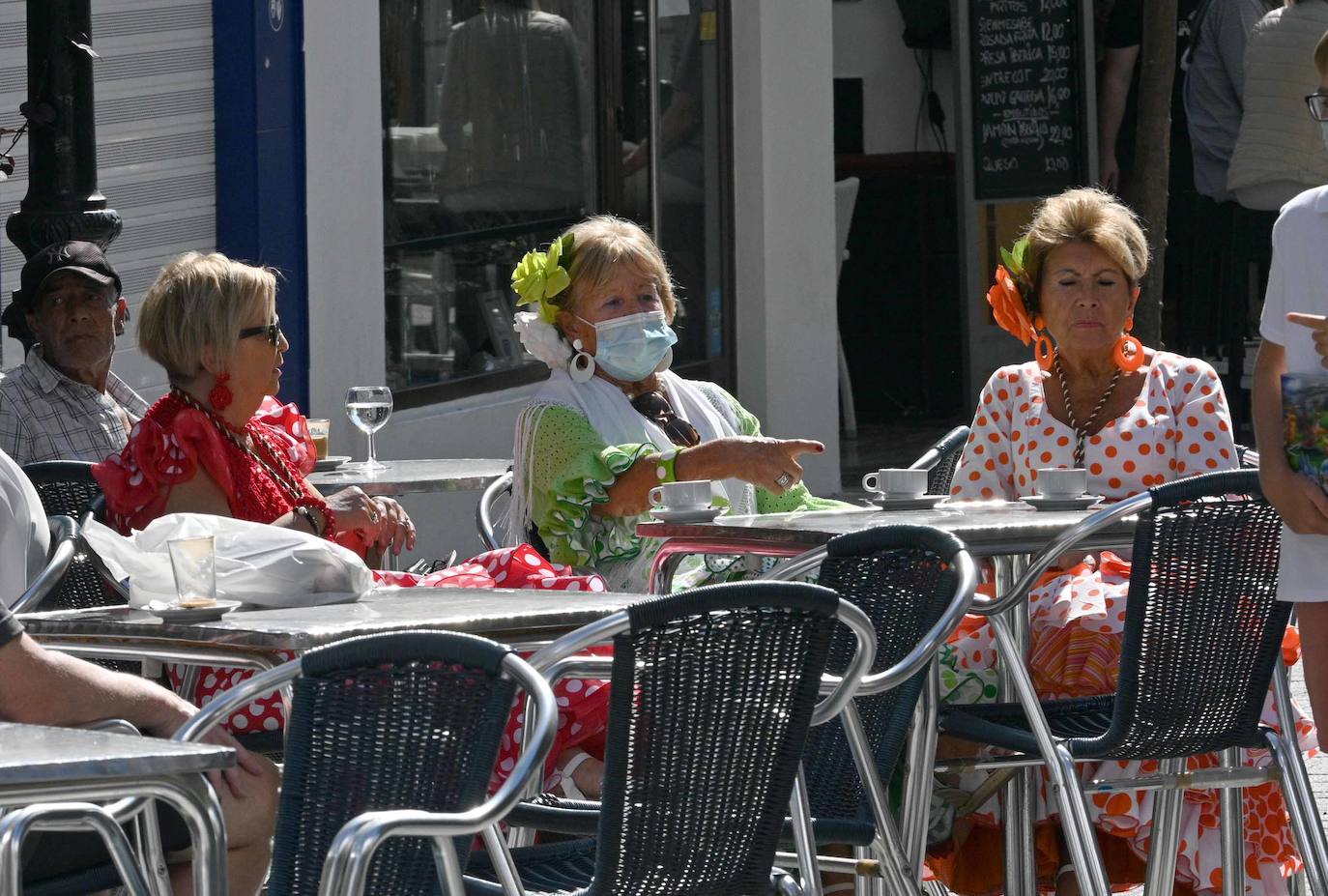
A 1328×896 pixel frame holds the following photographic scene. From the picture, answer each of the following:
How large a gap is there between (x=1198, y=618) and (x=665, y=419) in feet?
4.93

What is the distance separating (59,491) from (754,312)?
21.7ft

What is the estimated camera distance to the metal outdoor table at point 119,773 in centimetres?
223

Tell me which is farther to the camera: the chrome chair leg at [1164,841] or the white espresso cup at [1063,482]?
Answer: the white espresso cup at [1063,482]

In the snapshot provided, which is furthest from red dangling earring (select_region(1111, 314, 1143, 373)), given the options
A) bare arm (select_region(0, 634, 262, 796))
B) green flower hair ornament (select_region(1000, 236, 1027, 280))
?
bare arm (select_region(0, 634, 262, 796))

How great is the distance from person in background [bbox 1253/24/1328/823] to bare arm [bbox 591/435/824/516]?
100 centimetres

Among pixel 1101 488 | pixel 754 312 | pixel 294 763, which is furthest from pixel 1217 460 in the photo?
pixel 754 312

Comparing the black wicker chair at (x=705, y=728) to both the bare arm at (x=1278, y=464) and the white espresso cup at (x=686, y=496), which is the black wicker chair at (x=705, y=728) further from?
the white espresso cup at (x=686, y=496)

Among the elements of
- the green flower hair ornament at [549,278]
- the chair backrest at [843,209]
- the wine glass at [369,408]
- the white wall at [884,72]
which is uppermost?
the white wall at [884,72]

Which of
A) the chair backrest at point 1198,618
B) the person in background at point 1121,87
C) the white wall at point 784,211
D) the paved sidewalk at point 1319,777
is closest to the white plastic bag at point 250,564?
the chair backrest at point 1198,618

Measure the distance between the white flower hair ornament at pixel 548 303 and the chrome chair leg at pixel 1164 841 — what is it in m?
1.65

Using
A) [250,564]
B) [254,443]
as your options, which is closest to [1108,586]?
[254,443]

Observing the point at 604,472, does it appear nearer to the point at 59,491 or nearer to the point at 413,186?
the point at 59,491

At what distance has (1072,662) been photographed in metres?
4.48

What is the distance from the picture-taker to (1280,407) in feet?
11.9
